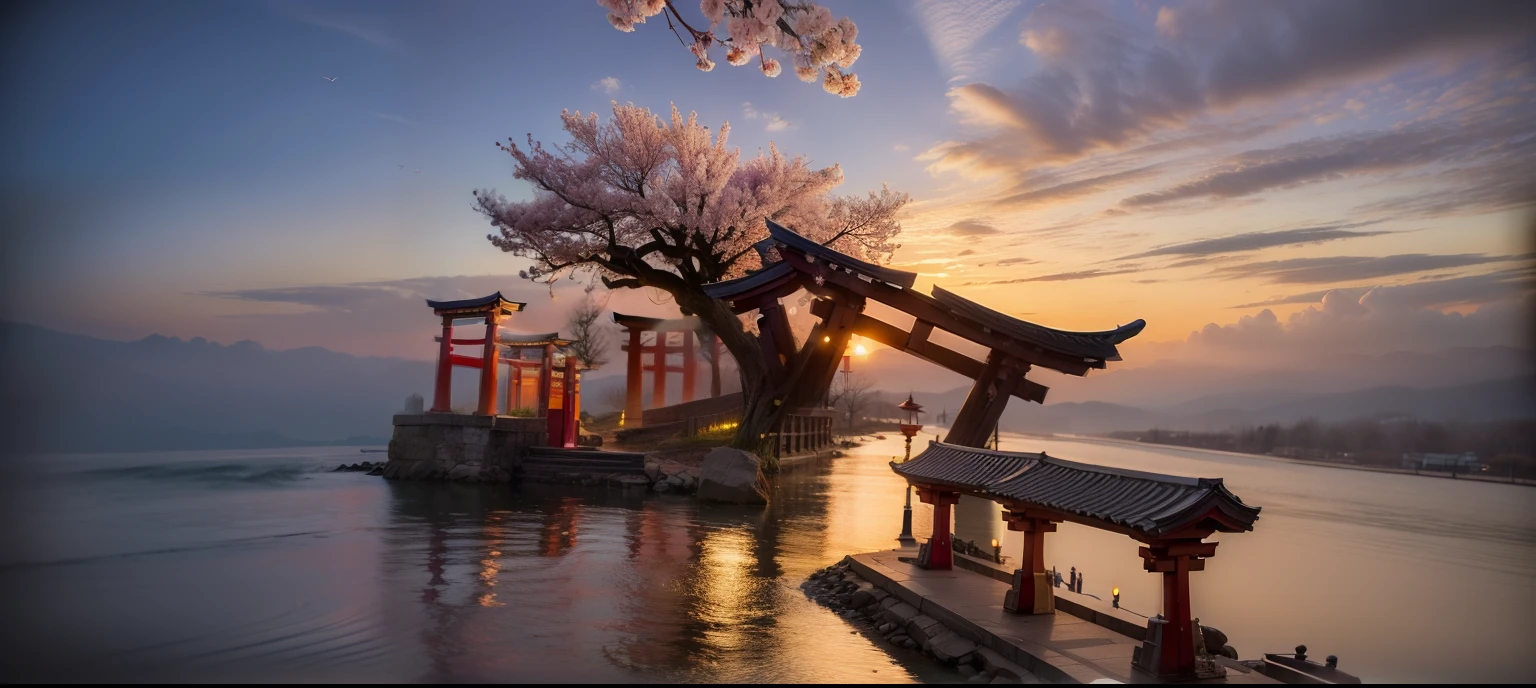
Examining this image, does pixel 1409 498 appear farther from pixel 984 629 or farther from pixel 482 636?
pixel 482 636

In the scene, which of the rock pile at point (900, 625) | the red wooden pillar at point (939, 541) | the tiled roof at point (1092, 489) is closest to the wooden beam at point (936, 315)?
the tiled roof at point (1092, 489)

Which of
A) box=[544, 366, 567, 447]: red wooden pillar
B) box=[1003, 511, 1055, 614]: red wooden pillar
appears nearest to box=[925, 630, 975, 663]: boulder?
box=[1003, 511, 1055, 614]: red wooden pillar

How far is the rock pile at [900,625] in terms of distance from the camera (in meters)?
6.69

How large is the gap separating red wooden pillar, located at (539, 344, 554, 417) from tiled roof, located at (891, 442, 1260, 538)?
16.6 meters

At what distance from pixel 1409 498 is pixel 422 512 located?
173ft

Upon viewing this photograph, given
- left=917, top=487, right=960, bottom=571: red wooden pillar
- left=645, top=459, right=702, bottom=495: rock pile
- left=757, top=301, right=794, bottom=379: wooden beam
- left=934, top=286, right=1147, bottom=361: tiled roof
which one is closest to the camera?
left=917, top=487, right=960, bottom=571: red wooden pillar

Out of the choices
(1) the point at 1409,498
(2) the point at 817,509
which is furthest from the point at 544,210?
(1) the point at 1409,498

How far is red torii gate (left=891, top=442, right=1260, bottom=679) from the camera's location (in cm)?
577

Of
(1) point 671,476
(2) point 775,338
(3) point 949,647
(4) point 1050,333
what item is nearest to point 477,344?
(1) point 671,476

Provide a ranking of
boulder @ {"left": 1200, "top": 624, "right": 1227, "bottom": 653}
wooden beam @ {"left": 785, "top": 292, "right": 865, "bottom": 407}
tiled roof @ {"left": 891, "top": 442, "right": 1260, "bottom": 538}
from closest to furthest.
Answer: tiled roof @ {"left": 891, "top": 442, "right": 1260, "bottom": 538} < boulder @ {"left": 1200, "top": 624, "right": 1227, "bottom": 653} < wooden beam @ {"left": 785, "top": 292, "right": 865, "bottom": 407}

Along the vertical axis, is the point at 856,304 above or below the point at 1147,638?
above

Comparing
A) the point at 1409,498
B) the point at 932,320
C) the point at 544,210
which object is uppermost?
the point at 544,210

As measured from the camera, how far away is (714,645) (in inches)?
307

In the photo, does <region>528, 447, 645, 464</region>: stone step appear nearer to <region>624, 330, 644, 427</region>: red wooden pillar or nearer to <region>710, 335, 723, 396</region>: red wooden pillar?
<region>624, 330, 644, 427</region>: red wooden pillar
